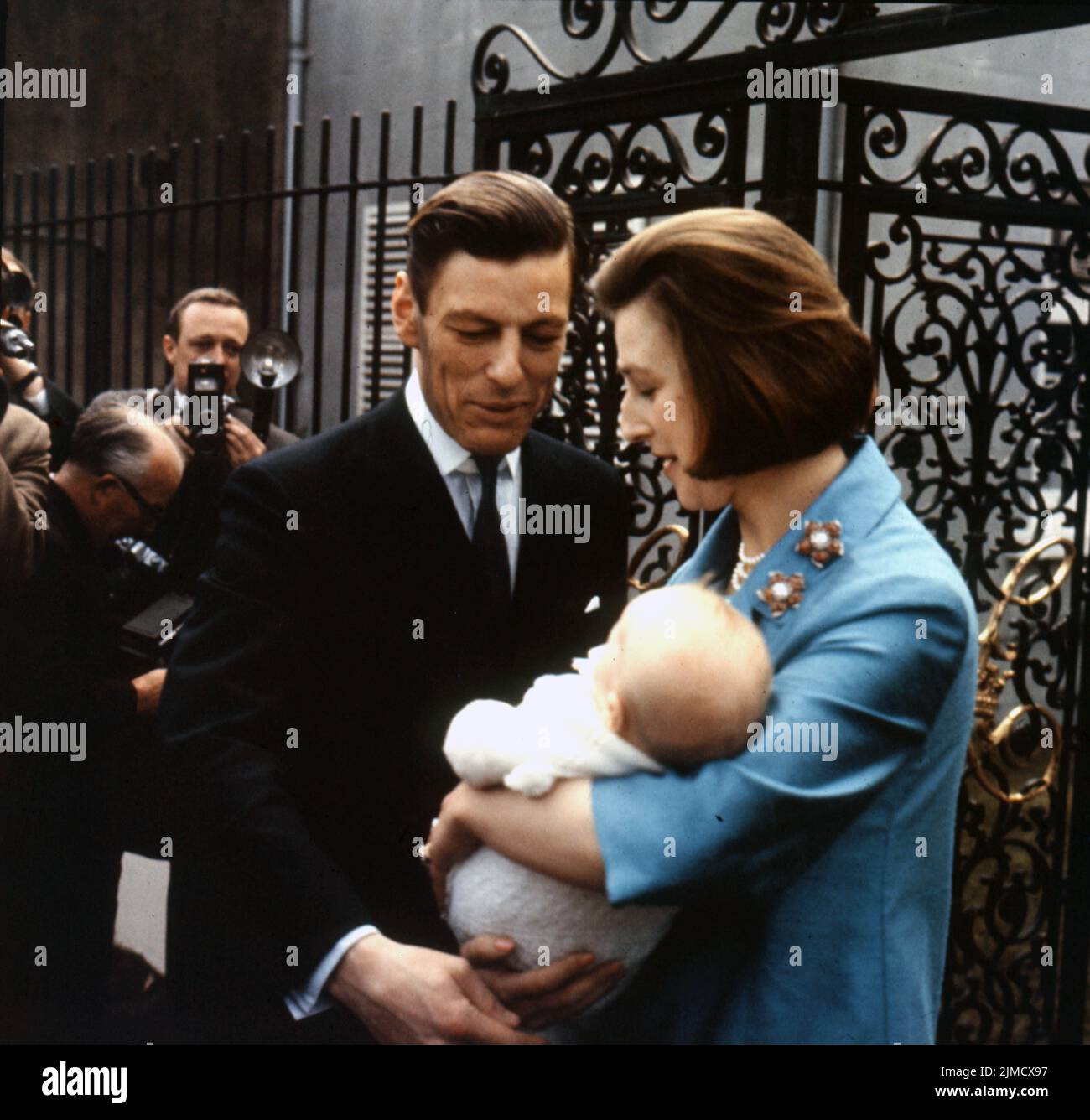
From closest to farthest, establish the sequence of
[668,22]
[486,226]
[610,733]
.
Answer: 1. [610,733]
2. [486,226]
3. [668,22]

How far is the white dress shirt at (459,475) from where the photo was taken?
7.58 ft

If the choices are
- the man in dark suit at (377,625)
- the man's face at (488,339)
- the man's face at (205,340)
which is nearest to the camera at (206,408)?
the man's face at (205,340)

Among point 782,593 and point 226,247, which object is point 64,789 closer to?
point 782,593

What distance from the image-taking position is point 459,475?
7.66 feet

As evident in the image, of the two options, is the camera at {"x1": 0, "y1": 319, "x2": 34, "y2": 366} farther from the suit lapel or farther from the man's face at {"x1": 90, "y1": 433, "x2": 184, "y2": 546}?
the suit lapel

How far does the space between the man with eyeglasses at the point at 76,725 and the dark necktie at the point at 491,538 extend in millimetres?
1259

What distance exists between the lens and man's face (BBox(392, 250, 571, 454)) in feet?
7.18

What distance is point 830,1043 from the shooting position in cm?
185

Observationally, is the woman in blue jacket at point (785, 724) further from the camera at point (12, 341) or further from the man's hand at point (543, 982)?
the camera at point (12, 341)

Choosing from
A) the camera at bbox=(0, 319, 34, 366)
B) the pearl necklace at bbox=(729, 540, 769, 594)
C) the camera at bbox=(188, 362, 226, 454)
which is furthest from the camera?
the camera at bbox=(188, 362, 226, 454)

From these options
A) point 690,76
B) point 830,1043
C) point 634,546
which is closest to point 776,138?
point 690,76

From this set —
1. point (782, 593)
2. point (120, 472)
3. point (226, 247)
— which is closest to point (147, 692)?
point (120, 472)

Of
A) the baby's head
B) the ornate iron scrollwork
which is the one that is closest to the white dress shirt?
the baby's head

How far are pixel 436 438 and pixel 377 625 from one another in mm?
317
